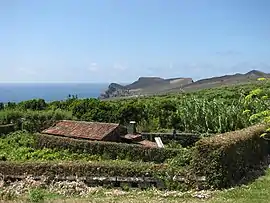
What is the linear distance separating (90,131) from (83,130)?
1.63 feet

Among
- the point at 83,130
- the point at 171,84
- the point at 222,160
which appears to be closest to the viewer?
the point at 222,160

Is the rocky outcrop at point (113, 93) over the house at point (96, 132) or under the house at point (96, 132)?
under

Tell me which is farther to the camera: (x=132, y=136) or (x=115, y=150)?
(x=132, y=136)

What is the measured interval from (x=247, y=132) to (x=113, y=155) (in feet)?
20.0

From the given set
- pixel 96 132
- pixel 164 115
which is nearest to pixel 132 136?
pixel 96 132

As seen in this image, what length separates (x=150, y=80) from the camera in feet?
417

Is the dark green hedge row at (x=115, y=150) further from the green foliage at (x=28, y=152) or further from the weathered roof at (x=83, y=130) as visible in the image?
A: the weathered roof at (x=83, y=130)

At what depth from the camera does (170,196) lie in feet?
38.1

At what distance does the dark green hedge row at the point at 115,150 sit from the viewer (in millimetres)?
17328

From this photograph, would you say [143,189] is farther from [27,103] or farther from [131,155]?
A: [27,103]

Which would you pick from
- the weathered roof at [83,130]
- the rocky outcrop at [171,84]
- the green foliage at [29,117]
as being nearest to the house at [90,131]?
the weathered roof at [83,130]

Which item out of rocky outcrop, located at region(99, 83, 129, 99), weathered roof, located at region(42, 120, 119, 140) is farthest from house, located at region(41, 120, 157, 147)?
rocky outcrop, located at region(99, 83, 129, 99)

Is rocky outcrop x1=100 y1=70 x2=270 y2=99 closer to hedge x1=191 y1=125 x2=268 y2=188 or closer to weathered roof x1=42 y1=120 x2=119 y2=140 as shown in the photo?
weathered roof x1=42 y1=120 x2=119 y2=140

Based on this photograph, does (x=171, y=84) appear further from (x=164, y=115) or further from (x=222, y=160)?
(x=222, y=160)
